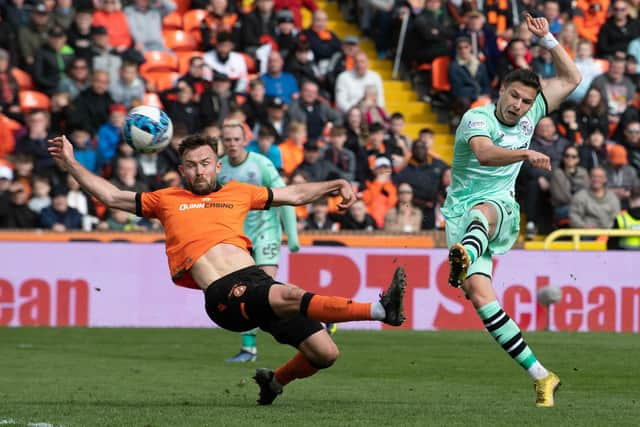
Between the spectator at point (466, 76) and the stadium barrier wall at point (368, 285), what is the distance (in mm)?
4905

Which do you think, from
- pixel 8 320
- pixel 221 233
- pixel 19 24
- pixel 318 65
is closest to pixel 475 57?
pixel 318 65

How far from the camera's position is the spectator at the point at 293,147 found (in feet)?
70.3

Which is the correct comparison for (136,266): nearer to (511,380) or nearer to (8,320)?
(8,320)

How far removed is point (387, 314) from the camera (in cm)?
854

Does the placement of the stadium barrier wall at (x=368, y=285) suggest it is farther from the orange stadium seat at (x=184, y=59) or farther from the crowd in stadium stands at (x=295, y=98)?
the orange stadium seat at (x=184, y=59)

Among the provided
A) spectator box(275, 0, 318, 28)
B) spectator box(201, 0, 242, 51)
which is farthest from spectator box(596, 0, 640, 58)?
spectator box(201, 0, 242, 51)

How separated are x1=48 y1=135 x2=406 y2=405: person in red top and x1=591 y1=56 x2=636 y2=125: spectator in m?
Answer: 15.6

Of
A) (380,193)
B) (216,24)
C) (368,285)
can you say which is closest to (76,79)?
(216,24)

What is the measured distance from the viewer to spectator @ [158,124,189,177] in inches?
816

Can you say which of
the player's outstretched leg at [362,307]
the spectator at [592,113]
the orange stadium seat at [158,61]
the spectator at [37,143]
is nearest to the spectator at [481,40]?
the spectator at [592,113]

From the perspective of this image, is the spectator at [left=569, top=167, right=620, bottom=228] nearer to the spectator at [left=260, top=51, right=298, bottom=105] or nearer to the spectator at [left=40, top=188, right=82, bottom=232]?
the spectator at [left=260, top=51, right=298, bottom=105]

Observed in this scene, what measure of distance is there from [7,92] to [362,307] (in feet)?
45.2

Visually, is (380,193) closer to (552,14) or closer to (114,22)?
(114,22)

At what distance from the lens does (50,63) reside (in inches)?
866
